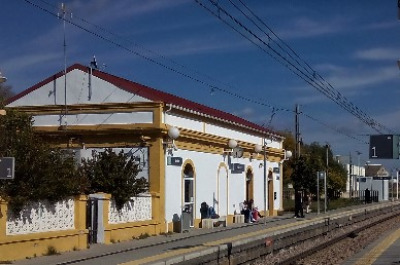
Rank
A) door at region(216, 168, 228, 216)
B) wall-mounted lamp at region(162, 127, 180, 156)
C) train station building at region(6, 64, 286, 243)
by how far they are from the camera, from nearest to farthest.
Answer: wall-mounted lamp at region(162, 127, 180, 156) < train station building at region(6, 64, 286, 243) < door at region(216, 168, 228, 216)

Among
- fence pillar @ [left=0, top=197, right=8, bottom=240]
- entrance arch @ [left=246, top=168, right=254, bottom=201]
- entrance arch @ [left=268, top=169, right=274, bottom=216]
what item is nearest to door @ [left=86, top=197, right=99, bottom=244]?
fence pillar @ [left=0, top=197, right=8, bottom=240]

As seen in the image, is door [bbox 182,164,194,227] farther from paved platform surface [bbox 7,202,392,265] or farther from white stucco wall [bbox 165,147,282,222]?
paved platform surface [bbox 7,202,392,265]

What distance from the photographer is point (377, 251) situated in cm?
2125

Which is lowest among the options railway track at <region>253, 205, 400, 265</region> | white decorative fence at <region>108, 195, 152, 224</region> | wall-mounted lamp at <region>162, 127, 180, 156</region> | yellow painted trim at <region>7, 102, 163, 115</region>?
railway track at <region>253, 205, 400, 265</region>

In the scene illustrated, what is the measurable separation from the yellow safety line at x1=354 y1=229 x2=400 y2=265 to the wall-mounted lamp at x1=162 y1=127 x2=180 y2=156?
866 cm

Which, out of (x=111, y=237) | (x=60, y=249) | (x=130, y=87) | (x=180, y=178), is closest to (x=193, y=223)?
(x=180, y=178)

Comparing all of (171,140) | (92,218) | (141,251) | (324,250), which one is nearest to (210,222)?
(171,140)

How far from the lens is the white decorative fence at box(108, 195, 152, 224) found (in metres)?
23.5

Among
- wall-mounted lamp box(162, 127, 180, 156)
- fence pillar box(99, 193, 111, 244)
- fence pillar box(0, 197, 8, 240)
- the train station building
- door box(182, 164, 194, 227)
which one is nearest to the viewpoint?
fence pillar box(0, 197, 8, 240)

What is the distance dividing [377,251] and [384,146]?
81.0 feet

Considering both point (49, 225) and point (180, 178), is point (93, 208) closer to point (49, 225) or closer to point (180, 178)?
point (49, 225)

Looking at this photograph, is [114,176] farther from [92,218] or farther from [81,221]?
[81,221]

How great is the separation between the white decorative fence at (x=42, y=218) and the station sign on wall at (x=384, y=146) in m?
25.0

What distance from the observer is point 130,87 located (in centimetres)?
2945
